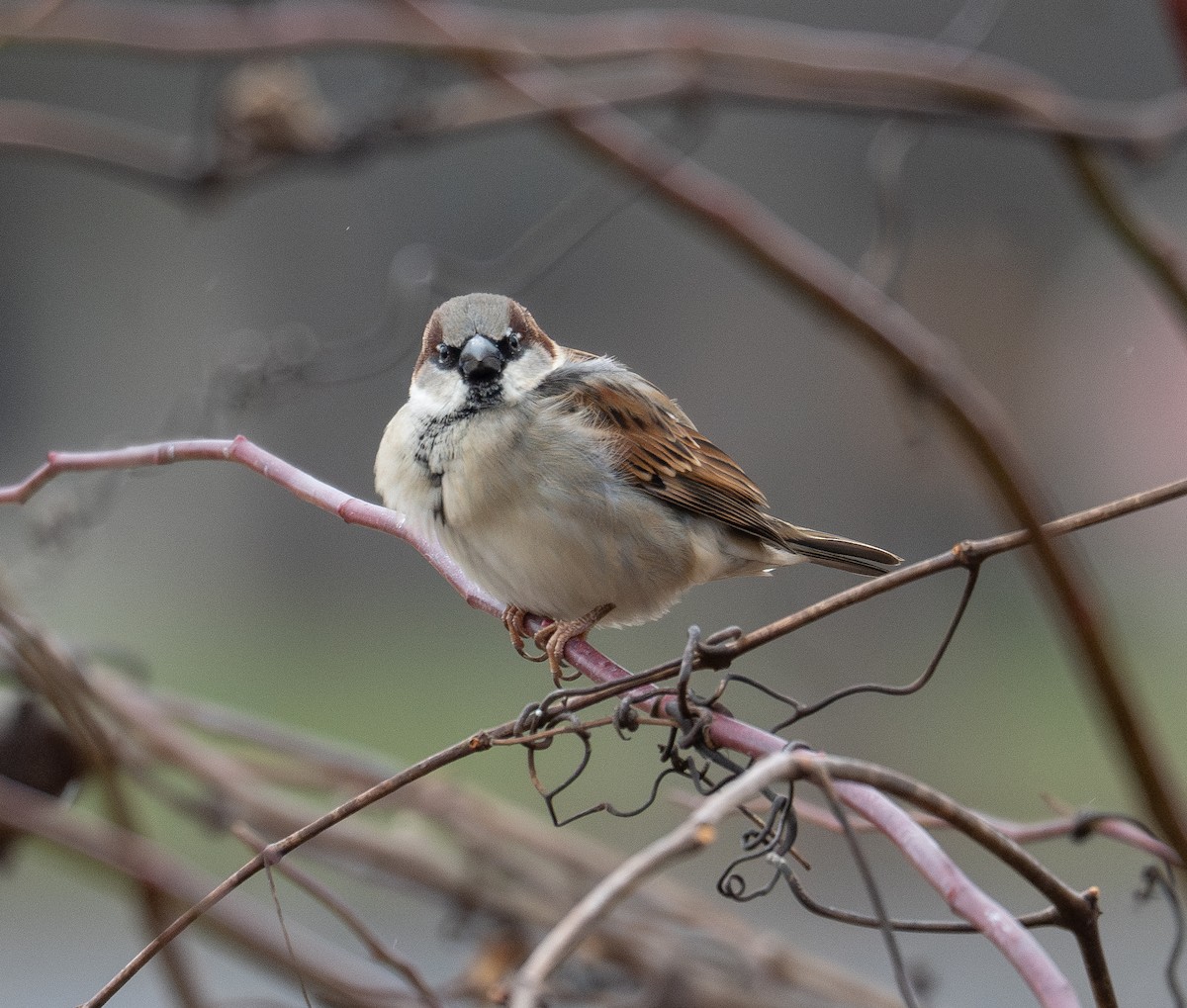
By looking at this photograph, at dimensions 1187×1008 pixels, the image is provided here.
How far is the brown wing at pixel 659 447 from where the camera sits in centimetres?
237

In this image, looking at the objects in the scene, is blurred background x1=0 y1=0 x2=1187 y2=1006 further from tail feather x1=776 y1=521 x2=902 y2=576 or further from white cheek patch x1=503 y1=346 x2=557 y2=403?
white cheek patch x1=503 y1=346 x2=557 y2=403

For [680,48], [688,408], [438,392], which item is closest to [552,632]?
[438,392]

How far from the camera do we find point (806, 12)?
7.13 m

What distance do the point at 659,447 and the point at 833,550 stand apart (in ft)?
1.13

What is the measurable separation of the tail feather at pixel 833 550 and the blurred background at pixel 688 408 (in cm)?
129

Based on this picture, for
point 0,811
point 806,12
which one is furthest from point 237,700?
point 0,811

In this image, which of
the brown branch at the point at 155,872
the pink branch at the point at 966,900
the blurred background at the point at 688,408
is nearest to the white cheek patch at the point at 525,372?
the brown branch at the point at 155,872

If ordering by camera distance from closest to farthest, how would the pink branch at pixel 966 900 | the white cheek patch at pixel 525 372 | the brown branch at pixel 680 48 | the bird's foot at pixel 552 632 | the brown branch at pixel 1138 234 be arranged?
the pink branch at pixel 966 900, the brown branch at pixel 1138 234, the brown branch at pixel 680 48, the bird's foot at pixel 552 632, the white cheek patch at pixel 525 372

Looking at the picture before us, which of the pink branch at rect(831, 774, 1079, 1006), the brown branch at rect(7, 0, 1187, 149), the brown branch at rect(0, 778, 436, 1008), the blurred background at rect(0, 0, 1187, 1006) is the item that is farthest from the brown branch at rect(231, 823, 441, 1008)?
the blurred background at rect(0, 0, 1187, 1006)

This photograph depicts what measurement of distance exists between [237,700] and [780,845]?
6.29m

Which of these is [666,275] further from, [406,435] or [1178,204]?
[406,435]

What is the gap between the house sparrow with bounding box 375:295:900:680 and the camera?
2.16 metres

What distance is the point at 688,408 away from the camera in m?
3.95

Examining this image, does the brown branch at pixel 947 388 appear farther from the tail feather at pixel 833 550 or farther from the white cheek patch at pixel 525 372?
the tail feather at pixel 833 550
